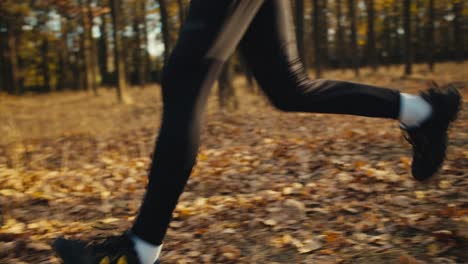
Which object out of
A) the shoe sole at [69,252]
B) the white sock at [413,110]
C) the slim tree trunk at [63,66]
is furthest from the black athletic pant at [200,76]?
the slim tree trunk at [63,66]

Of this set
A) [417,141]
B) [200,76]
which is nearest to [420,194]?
[417,141]

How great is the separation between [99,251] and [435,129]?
5.11 ft

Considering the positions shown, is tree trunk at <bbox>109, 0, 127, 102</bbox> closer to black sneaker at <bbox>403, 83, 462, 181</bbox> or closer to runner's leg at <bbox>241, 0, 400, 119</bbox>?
runner's leg at <bbox>241, 0, 400, 119</bbox>

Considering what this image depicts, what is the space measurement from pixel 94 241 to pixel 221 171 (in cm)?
250

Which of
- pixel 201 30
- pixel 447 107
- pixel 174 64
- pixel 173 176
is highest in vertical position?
pixel 201 30

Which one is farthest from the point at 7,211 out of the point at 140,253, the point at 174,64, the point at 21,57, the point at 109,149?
the point at 21,57

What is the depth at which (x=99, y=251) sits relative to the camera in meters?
1.77

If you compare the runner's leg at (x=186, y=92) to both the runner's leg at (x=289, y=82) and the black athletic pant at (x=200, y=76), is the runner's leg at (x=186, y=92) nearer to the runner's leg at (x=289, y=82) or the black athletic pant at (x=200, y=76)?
the black athletic pant at (x=200, y=76)

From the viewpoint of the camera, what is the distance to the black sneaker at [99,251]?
5.61 feet

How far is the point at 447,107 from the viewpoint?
205 cm

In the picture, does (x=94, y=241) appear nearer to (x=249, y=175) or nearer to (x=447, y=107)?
(x=447, y=107)

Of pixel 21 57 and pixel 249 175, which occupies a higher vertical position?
pixel 21 57

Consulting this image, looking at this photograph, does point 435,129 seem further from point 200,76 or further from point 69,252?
point 69,252

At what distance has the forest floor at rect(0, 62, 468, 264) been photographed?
2387 millimetres
